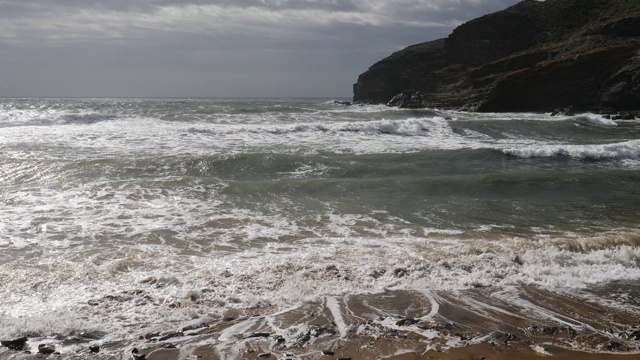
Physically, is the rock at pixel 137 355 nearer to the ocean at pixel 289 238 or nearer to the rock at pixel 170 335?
the ocean at pixel 289 238

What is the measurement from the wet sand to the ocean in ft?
0.13

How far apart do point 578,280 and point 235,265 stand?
4.46 metres

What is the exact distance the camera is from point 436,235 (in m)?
8.10

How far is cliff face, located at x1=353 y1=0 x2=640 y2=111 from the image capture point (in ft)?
121

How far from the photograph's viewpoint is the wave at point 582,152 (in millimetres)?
16891

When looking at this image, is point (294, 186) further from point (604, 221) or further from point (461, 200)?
point (604, 221)

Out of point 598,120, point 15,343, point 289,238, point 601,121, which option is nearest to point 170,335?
point 15,343

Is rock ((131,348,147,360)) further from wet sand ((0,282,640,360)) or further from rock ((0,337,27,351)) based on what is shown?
rock ((0,337,27,351))

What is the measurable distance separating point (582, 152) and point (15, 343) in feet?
57.1

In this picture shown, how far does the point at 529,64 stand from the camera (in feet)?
148

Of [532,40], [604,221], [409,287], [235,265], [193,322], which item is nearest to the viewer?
[193,322]

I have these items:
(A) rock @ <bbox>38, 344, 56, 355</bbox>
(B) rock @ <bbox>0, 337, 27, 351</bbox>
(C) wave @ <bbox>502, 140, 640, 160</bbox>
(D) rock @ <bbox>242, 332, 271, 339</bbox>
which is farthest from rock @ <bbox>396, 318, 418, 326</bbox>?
(C) wave @ <bbox>502, 140, 640, 160</bbox>

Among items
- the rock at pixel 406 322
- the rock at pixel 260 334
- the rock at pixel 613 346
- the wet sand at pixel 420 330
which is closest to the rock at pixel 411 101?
the wet sand at pixel 420 330

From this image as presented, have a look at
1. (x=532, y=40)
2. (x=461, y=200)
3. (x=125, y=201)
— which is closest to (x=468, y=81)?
(x=532, y=40)
